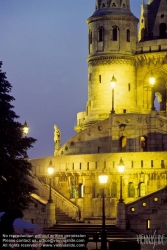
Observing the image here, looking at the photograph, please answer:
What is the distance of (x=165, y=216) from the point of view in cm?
6156

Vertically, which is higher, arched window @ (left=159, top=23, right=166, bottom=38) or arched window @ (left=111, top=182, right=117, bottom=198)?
arched window @ (left=159, top=23, right=166, bottom=38)

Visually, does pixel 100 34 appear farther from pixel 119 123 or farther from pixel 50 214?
pixel 50 214

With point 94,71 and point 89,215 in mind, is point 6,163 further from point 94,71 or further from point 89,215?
point 94,71

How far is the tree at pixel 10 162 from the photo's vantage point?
52.1 m

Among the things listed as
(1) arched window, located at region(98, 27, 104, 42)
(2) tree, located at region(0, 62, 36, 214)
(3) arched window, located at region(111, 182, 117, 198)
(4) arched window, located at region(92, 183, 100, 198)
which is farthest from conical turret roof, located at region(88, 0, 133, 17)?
(2) tree, located at region(0, 62, 36, 214)

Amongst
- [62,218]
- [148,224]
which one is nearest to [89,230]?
[148,224]

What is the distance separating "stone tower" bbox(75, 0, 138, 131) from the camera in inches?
3295

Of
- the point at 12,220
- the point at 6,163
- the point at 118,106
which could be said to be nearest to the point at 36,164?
the point at 118,106

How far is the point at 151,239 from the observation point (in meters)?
56.9

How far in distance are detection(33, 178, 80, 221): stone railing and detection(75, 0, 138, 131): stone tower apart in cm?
1617

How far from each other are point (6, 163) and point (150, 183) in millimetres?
17501

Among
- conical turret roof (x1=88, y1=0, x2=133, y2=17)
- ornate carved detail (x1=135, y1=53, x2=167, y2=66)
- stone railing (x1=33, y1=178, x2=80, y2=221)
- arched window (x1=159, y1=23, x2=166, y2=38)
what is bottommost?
stone railing (x1=33, y1=178, x2=80, y2=221)

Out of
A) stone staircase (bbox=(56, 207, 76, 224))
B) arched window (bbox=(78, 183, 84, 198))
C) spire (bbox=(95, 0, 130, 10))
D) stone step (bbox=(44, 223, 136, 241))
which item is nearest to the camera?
stone step (bbox=(44, 223, 136, 241))

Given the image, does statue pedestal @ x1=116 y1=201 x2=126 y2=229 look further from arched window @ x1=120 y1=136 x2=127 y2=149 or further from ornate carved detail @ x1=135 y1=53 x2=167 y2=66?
ornate carved detail @ x1=135 y1=53 x2=167 y2=66
